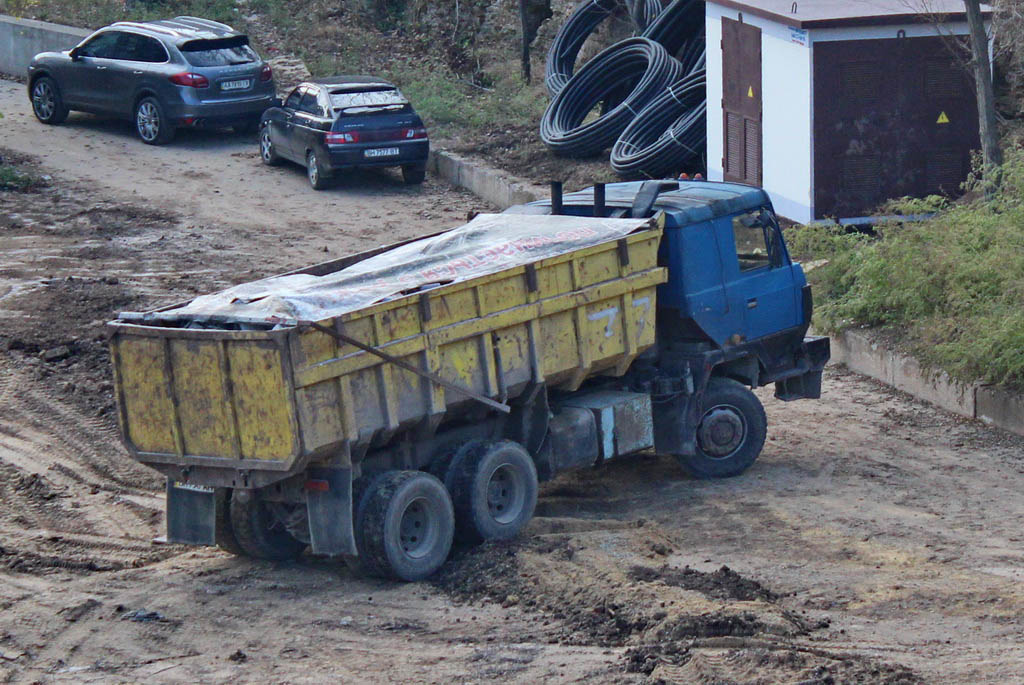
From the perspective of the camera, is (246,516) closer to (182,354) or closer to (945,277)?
(182,354)

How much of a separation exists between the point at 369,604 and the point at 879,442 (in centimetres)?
542

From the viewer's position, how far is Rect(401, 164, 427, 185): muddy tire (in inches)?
Answer: 854

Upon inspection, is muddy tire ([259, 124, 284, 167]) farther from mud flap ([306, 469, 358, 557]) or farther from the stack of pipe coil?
mud flap ([306, 469, 358, 557])

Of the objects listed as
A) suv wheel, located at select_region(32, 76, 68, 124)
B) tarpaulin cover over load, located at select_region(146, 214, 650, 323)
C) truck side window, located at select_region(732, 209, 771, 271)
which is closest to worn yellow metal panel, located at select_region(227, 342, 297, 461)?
tarpaulin cover over load, located at select_region(146, 214, 650, 323)

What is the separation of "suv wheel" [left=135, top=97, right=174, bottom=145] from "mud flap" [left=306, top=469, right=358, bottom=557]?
15.6m

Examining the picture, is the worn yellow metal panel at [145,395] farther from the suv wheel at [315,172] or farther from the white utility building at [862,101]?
the suv wheel at [315,172]

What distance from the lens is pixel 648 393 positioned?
10.9m

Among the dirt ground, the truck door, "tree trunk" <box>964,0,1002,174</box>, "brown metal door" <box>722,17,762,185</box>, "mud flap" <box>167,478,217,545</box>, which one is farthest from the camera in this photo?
"brown metal door" <box>722,17,762,185</box>

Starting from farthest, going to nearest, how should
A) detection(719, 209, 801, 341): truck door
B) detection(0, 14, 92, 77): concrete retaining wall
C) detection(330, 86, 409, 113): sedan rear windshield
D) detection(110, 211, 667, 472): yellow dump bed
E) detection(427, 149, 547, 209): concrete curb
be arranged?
detection(0, 14, 92, 77): concrete retaining wall
detection(330, 86, 409, 113): sedan rear windshield
detection(427, 149, 547, 209): concrete curb
detection(719, 209, 801, 341): truck door
detection(110, 211, 667, 472): yellow dump bed

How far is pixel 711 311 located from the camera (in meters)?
10.9

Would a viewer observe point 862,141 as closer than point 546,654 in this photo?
No

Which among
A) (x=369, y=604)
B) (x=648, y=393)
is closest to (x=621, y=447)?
(x=648, y=393)

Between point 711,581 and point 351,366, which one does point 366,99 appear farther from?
point 711,581

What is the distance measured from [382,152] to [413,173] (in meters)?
0.98
